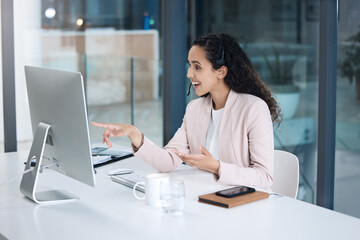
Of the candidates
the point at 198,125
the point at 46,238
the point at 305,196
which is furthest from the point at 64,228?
the point at 305,196

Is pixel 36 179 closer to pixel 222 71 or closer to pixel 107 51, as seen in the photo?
pixel 222 71

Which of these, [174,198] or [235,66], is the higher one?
[235,66]

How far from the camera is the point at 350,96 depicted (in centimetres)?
273

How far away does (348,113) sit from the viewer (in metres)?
2.77

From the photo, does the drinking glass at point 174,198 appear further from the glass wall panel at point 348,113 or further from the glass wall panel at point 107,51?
the glass wall panel at point 107,51

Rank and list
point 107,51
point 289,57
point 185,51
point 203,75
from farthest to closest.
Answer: point 107,51, point 185,51, point 289,57, point 203,75

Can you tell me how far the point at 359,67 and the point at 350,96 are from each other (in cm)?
16

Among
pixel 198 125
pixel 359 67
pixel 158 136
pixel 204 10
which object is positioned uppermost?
pixel 204 10

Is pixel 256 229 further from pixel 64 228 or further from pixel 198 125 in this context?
pixel 198 125

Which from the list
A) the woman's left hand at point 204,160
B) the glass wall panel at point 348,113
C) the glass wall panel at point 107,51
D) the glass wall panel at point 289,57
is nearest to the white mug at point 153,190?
the woman's left hand at point 204,160

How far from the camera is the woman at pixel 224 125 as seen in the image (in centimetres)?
219

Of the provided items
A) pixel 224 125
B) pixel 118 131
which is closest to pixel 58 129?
pixel 118 131

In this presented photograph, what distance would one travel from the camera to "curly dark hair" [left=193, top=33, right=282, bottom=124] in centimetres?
248

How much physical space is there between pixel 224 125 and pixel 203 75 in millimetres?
267
